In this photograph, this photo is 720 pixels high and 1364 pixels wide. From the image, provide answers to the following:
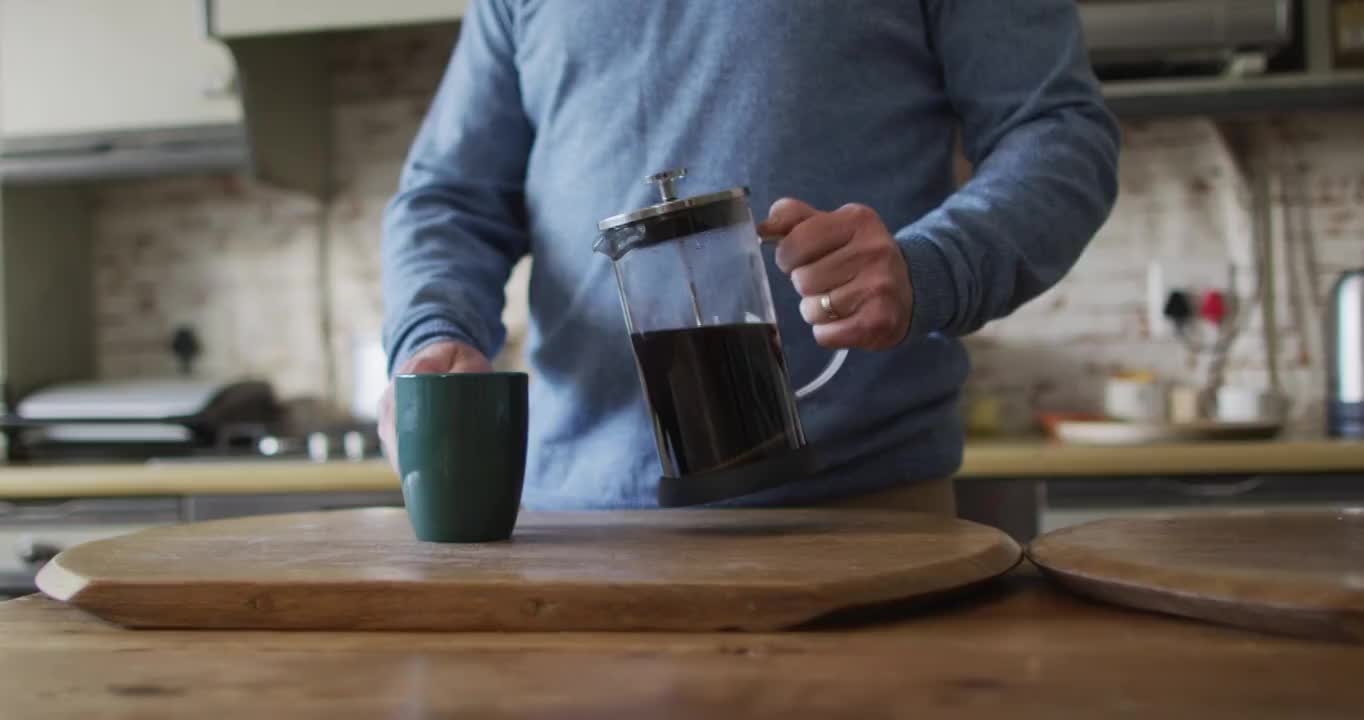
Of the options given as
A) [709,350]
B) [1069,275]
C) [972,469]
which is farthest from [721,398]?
[1069,275]

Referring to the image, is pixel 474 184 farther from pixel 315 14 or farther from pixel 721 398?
pixel 315 14

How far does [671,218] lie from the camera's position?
2.46 feet

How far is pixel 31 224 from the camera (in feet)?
8.34

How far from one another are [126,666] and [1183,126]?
2.31 meters

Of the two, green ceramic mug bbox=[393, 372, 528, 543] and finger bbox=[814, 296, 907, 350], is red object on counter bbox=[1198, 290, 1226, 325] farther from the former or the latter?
green ceramic mug bbox=[393, 372, 528, 543]

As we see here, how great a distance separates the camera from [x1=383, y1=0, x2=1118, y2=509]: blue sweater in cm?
92

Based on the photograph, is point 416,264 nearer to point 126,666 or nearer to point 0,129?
point 126,666

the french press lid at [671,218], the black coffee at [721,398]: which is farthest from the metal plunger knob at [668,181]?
the black coffee at [721,398]

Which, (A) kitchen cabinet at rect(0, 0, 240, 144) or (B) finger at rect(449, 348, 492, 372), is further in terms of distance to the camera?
(A) kitchen cabinet at rect(0, 0, 240, 144)

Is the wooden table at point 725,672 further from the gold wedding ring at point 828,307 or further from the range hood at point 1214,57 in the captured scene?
the range hood at point 1214,57

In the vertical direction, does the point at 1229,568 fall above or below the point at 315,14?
below

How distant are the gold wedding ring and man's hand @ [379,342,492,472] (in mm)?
318

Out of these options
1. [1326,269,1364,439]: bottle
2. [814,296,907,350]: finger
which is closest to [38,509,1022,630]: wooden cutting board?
[814,296,907,350]: finger

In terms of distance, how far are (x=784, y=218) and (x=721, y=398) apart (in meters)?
0.13
